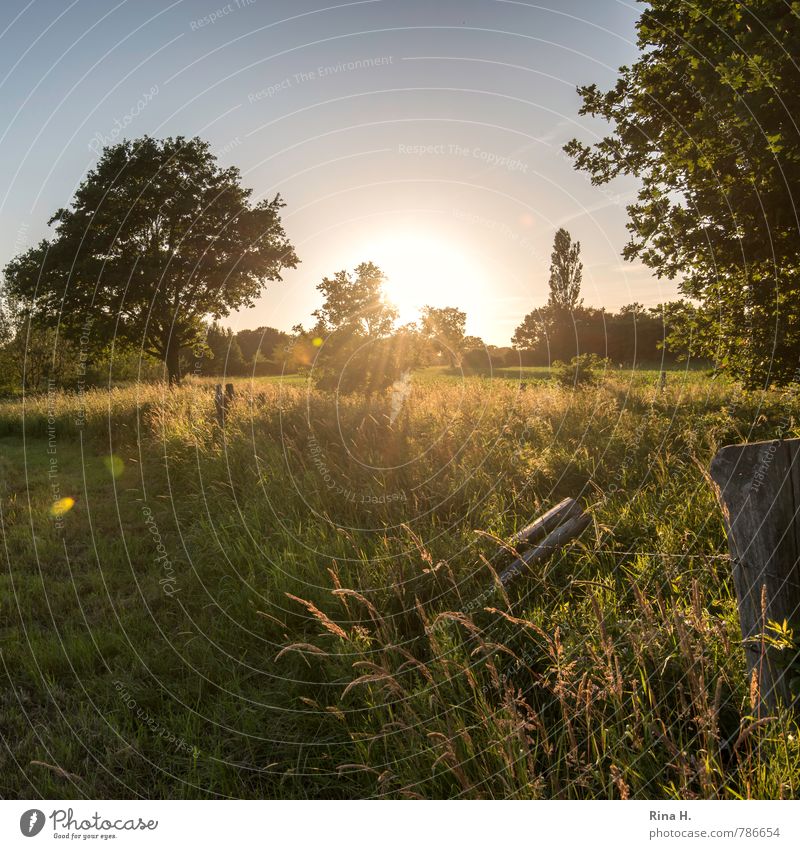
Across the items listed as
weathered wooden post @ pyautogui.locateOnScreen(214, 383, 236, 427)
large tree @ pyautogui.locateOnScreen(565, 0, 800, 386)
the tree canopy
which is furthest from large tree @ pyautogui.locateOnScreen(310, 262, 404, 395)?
large tree @ pyautogui.locateOnScreen(565, 0, 800, 386)

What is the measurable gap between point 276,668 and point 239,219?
2403cm

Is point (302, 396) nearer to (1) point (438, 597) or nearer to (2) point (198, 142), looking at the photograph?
(1) point (438, 597)

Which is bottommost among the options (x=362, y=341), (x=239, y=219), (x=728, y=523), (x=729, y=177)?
(x=728, y=523)

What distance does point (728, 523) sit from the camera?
221 cm

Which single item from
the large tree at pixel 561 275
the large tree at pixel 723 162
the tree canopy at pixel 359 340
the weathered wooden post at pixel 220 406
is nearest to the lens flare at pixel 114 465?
the weathered wooden post at pixel 220 406

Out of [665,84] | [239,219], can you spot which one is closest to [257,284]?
[239,219]

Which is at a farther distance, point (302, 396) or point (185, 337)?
point (185, 337)

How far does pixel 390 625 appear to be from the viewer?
3.71 metres

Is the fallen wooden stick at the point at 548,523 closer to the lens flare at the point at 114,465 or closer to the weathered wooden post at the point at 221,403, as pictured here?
the weathered wooden post at the point at 221,403

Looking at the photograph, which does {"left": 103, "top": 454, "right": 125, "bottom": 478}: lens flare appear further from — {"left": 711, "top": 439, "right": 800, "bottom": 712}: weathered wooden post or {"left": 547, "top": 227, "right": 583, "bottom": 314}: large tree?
{"left": 547, "top": 227, "right": 583, "bottom": 314}: large tree

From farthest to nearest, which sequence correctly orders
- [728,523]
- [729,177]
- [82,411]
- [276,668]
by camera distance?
[82,411]
[729,177]
[276,668]
[728,523]

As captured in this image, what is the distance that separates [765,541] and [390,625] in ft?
7.90

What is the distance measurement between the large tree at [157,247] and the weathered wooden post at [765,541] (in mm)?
19982

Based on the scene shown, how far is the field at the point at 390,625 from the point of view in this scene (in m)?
2.32
